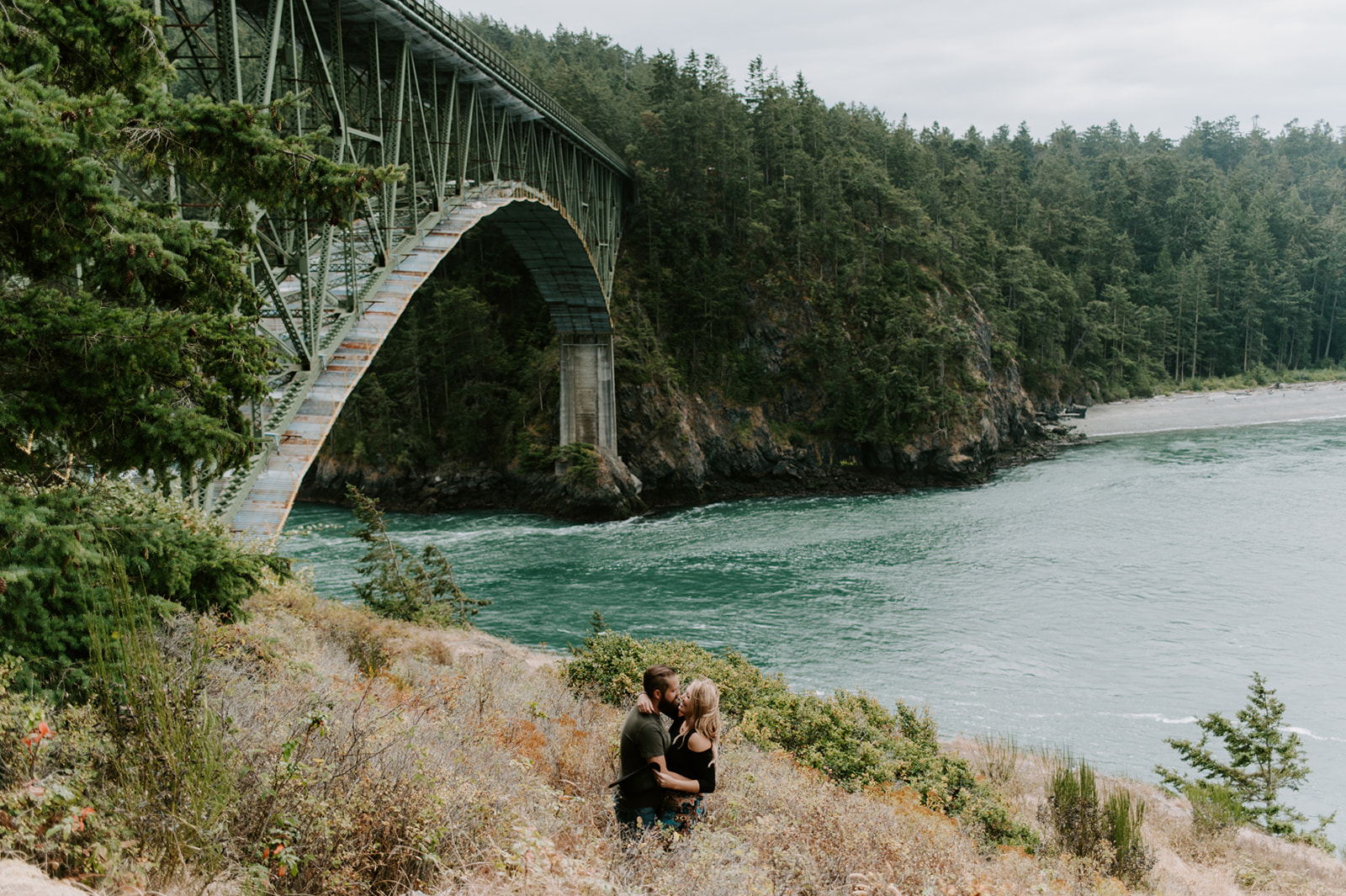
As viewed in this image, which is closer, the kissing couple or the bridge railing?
the kissing couple

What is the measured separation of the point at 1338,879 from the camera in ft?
30.0

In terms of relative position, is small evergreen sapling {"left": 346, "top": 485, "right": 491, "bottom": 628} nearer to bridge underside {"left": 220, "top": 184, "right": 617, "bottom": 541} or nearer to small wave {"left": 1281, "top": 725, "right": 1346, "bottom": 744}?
bridge underside {"left": 220, "top": 184, "right": 617, "bottom": 541}

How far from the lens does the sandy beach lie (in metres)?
51.7

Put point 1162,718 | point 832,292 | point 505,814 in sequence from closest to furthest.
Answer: point 505,814 < point 1162,718 < point 832,292

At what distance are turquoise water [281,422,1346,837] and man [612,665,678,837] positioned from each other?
6.37 meters

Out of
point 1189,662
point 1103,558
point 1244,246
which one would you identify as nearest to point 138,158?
point 1189,662

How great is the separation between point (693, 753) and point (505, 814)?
1051 millimetres

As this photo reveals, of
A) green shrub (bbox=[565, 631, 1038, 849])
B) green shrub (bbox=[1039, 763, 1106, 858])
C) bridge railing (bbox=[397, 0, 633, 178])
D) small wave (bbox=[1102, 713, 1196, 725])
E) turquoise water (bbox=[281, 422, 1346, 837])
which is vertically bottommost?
small wave (bbox=[1102, 713, 1196, 725])

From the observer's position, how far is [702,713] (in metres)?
4.55

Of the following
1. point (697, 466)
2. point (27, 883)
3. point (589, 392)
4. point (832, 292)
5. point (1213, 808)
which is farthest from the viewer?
point (832, 292)

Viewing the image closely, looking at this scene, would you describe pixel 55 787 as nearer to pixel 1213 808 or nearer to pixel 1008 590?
pixel 1213 808

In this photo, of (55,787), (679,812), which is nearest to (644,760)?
(679,812)

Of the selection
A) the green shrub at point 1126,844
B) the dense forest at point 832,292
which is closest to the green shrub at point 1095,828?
the green shrub at point 1126,844

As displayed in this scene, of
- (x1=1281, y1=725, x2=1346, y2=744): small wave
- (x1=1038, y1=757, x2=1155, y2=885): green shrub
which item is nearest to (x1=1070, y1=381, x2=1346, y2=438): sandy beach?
(x1=1281, y1=725, x2=1346, y2=744): small wave
